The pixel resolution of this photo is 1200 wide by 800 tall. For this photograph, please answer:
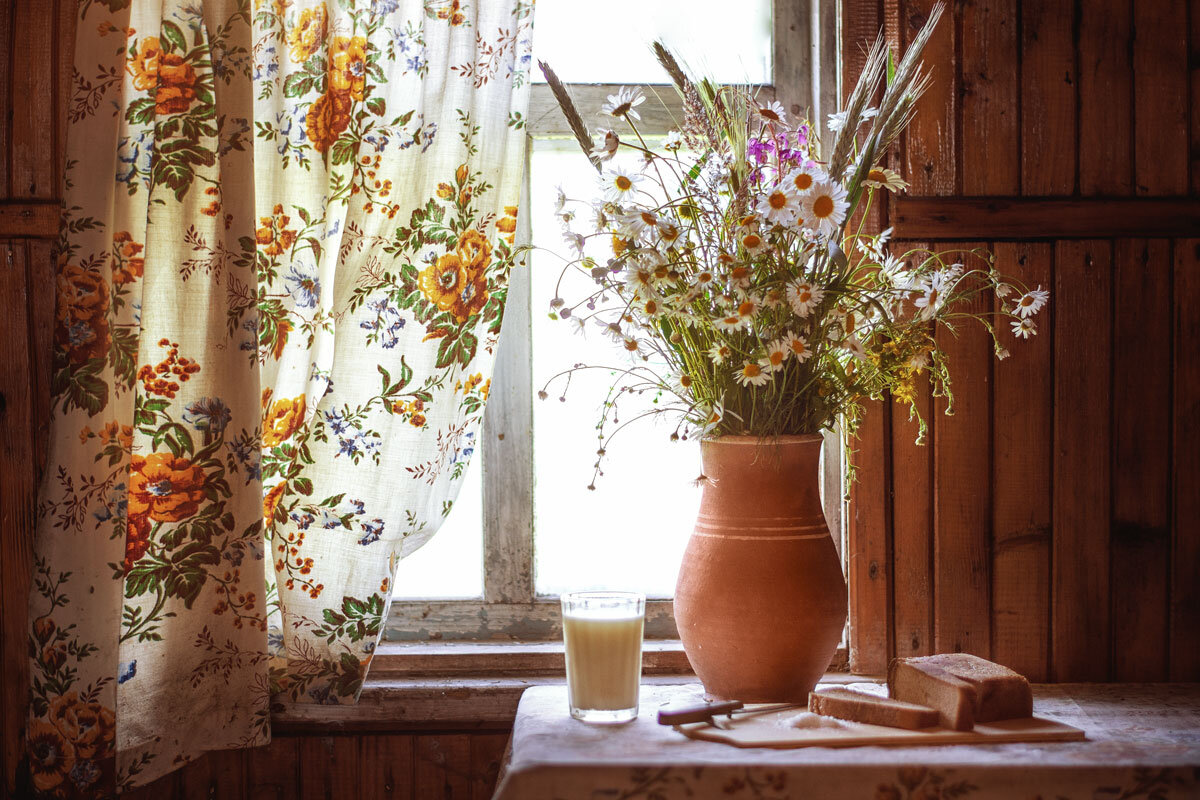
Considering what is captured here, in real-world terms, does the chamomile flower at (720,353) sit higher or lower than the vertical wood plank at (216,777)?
higher

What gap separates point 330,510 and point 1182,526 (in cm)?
128

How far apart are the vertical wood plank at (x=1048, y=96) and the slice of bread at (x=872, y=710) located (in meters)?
0.82

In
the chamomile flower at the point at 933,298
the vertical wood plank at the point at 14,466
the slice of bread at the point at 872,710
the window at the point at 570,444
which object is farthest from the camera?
the window at the point at 570,444

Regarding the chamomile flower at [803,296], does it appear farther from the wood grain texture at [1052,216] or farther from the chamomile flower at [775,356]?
the wood grain texture at [1052,216]

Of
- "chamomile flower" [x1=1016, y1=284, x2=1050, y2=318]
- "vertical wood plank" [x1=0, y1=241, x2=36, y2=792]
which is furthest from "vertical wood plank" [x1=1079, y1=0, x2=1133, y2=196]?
"vertical wood plank" [x1=0, y1=241, x2=36, y2=792]

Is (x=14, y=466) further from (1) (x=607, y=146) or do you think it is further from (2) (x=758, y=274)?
(2) (x=758, y=274)

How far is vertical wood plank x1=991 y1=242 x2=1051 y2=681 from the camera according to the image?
4.72 feet

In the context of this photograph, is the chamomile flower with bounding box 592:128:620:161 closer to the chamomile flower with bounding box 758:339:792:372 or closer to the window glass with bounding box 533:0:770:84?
the chamomile flower with bounding box 758:339:792:372

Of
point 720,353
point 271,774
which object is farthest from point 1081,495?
point 271,774

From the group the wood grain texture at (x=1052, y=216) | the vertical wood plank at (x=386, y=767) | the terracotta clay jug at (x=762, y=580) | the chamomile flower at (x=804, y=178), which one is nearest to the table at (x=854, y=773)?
the terracotta clay jug at (x=762, y=580)

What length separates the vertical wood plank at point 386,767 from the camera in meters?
1.45

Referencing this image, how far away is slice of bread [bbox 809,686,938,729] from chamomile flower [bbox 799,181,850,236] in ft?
1.82

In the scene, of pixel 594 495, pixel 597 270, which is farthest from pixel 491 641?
pixel 597 270

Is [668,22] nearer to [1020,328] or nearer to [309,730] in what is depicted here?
[1020,328]
